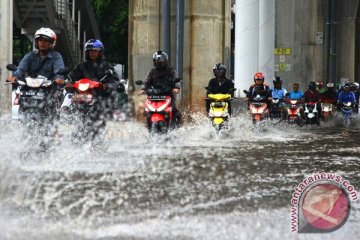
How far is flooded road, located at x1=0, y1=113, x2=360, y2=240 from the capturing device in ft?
17.1

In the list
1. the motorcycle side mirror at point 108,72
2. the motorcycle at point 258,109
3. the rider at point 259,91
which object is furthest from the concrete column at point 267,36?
the motorcycle side mirror at point 108,72

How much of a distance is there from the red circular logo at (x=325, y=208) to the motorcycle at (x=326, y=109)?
2232 centimetres

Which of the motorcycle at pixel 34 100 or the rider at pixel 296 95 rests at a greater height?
the motorcycle at pixel 34 100

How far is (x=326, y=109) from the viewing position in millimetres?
28469

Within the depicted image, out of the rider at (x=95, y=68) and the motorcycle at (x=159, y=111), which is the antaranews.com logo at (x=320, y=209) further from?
the motorcycle at (x=159, y=111)

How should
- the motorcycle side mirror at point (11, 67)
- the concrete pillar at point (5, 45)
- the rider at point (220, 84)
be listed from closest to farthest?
the motorcycle side mirror at point (11, 67), the rider at point (220, 84), the concrete pillar at point (5, 45)

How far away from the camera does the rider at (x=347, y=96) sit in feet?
91.1

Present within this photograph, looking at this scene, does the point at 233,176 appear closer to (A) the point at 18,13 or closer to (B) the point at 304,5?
(B) the point at 304,5

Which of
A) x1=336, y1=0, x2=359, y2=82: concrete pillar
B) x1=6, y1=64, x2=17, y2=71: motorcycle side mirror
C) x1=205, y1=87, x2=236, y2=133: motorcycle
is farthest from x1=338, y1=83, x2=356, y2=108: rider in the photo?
x1=336, y1=0, x2=359, y2=82: concrete pillar

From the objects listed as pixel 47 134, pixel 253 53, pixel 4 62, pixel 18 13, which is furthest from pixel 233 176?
pixel 18 13

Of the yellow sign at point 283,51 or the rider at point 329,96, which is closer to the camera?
the rider at point 329,96

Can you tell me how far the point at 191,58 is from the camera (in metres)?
23.5

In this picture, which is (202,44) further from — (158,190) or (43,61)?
(158,190)

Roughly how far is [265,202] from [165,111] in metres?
7.66
